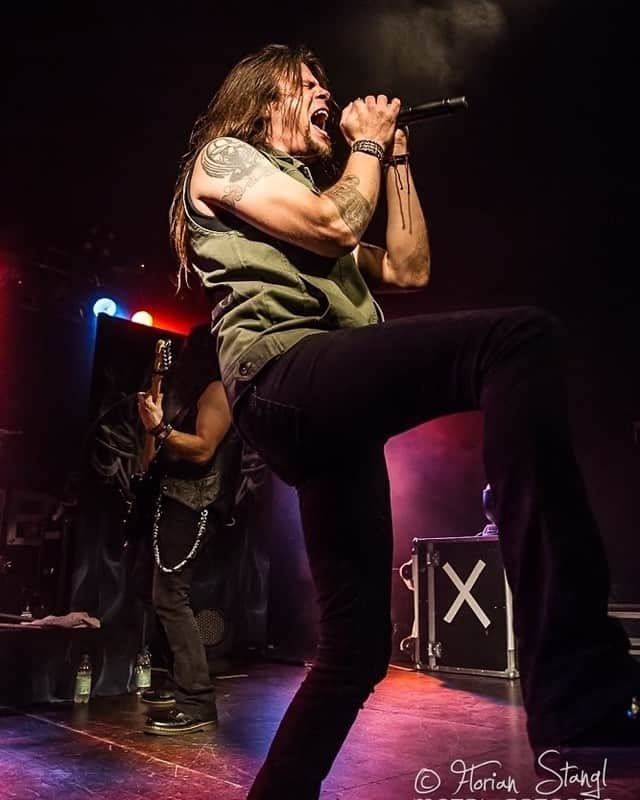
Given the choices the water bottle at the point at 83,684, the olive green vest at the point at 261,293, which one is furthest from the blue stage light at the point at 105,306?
the olive green vest at the point at 261,293

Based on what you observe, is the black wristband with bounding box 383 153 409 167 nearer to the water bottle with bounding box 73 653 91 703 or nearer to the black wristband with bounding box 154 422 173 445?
the black wristband with bounding box 154 422 173 445

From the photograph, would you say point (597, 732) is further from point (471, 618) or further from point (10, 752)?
point (471, 618)

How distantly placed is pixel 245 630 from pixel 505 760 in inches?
152

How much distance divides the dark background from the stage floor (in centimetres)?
255

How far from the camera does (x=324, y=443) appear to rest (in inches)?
44.3

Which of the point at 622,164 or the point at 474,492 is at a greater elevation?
the point at 622,164

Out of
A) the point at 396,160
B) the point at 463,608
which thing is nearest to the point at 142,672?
the point at 463,608

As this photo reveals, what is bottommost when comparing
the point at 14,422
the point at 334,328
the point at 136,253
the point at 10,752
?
the point at 10,752

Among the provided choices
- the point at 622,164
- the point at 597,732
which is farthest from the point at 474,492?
the point at 597,732

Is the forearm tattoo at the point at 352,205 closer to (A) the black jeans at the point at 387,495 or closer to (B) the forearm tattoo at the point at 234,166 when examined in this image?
(B) the forearm tattoo at the point at 234,166

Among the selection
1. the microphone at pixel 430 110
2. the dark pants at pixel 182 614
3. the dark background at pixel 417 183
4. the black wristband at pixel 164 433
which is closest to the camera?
the microphone at pixel 430 110

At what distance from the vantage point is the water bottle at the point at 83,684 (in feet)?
12.8

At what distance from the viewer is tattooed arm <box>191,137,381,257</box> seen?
1306 mm

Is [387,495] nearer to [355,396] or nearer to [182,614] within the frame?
[355,396]
